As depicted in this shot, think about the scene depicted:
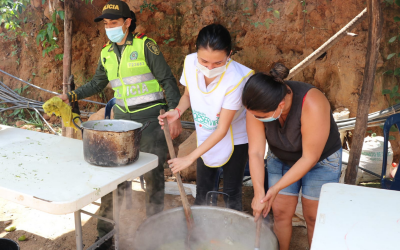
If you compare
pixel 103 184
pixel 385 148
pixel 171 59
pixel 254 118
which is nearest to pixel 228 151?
pixel 254 118

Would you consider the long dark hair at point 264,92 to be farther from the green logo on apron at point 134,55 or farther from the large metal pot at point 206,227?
the green logo on apron at point 134,55

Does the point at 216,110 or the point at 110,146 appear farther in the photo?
the point at 216,110

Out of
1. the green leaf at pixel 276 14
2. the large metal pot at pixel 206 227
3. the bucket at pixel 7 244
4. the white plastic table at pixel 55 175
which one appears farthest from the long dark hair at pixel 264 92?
the green leaf at pixel 276 14

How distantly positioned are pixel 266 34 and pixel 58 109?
10.9 ft

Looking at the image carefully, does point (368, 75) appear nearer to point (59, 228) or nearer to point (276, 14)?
point (276, 14)

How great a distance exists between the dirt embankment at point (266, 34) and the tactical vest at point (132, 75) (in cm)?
248

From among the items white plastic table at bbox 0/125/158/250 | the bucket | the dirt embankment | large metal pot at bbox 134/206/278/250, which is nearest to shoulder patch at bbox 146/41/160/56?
white plastic table at bbox 0/125/158/250

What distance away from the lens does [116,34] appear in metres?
2.74

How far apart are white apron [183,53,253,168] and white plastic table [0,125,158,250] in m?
0.45

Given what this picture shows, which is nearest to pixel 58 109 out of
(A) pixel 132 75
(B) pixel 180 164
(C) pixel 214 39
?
(A) pixel 132 75

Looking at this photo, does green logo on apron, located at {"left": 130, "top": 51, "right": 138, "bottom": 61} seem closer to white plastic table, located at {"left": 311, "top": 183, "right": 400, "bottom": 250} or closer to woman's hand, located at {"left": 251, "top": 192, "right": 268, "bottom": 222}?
woman's hand, located at {"left": 251, "top": 192, "right": 268, "bottom": 222}

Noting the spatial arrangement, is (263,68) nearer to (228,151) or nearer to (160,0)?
(160,0)

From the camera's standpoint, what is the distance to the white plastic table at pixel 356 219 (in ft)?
4.16

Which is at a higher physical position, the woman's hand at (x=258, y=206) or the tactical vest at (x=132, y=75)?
the tactical vest at (x=132, y=75)
